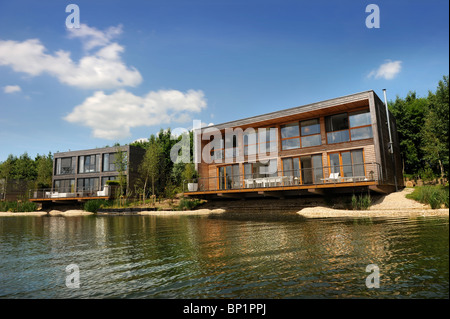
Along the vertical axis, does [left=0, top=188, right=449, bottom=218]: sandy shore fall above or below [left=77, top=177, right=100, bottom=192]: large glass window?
below

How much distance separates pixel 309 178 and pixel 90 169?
28.8 m

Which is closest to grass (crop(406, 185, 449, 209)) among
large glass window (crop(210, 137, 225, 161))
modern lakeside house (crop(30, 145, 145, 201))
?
large glass window (crop(210, 137, 225, 161))

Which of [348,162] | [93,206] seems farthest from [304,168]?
[93,206]

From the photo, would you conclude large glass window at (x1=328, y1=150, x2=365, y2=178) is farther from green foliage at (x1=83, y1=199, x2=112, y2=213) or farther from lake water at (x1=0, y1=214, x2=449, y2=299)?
green foliage at (x1=83, y1=199, x2=112, y2=213)

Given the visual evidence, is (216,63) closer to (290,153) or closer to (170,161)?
(290,153)

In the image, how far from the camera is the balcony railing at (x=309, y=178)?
1534 cm

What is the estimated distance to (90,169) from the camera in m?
34.9

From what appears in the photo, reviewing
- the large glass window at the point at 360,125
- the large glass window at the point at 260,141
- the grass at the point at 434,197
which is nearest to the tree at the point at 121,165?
the large glass window at the point at 260,141

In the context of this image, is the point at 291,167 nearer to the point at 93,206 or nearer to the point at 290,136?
the point at 290,136

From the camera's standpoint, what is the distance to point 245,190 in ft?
57.4

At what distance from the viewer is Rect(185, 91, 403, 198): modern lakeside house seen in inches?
622

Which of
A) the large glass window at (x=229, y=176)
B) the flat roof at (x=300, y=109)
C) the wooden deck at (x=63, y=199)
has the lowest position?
the wooden deck at (x=63, y=199)

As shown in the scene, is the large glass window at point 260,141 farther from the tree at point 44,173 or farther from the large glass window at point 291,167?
the tree at point 44,173
